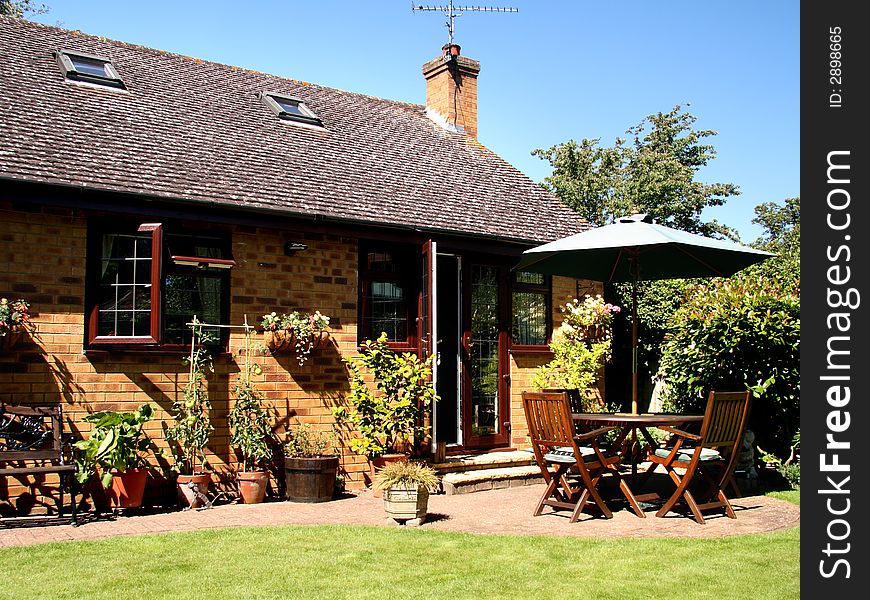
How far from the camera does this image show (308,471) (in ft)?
29.6

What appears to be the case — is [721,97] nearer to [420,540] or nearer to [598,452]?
[598,452]

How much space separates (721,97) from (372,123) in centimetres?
633

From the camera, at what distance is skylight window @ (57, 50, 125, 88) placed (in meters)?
11.1

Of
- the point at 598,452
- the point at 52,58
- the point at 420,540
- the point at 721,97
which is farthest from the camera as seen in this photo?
the point at 721,97

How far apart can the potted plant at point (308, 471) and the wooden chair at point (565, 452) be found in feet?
7.73

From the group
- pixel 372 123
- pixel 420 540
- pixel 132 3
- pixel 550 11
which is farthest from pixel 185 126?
pixel 420 540

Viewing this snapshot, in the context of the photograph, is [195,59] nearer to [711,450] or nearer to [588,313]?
[588,313]

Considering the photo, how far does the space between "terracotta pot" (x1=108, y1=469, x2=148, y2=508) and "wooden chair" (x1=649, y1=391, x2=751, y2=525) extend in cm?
493

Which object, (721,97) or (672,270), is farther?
(721,97)

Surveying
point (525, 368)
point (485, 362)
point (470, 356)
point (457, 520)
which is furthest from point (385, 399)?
point (525, 368)

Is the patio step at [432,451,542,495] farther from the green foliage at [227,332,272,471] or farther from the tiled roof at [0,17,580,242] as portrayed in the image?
the tiled roof at [0,17,580,242]

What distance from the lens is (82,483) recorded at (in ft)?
26.1

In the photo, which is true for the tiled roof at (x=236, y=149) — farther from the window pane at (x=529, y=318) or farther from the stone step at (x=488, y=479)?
the stone step at (x=488, y=479)

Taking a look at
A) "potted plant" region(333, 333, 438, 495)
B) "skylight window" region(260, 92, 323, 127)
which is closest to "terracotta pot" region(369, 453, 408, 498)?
"potted plant" region(333, 333, 438, 495)
